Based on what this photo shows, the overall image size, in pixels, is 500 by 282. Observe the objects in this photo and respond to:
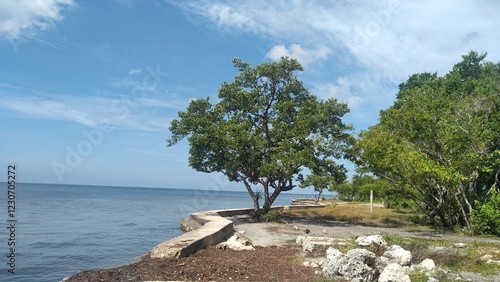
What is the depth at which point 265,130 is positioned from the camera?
78.5 ft

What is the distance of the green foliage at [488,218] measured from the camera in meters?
18.5

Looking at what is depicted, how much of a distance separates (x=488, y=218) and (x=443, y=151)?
3.82m

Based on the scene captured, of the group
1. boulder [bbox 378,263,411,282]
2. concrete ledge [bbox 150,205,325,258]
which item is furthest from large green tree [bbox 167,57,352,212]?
boulder [bbox 378,263,411,282]

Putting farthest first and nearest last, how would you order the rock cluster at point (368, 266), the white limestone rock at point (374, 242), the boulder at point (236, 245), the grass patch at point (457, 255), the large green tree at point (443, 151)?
the large green tree at point (443, 151) < the boulder at point (236, 245) < the white limestone rock at point (374, 242) < the grass patch at point (457, 255) < the rock cluster at point (368, 266)

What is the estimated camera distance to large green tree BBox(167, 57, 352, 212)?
72.2 feet

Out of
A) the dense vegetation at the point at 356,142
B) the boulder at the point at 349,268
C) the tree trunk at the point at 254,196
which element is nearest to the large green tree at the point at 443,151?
the dense vegetation at the point at 356,142

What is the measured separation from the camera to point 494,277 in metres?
9.64

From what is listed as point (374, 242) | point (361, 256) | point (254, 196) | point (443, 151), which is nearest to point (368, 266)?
point (361, 256)

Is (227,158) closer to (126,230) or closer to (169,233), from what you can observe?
(169,233)

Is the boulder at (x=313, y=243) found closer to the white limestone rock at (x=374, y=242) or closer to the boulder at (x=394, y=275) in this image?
the white limestone rock at (x=374, y=242)

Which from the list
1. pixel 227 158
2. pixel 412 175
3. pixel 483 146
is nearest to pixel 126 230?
pixel 227 158

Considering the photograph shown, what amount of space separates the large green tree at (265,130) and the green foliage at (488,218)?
724 cm

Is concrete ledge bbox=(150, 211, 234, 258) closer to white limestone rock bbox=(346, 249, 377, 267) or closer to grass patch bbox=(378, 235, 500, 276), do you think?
white limestone rock bbox=(346, 249, 377, 267)

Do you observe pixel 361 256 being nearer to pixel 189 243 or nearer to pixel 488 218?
pixel 189 243
